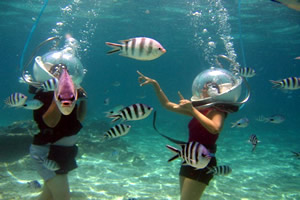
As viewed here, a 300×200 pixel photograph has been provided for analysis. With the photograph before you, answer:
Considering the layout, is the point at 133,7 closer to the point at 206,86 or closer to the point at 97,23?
the point at 97,23

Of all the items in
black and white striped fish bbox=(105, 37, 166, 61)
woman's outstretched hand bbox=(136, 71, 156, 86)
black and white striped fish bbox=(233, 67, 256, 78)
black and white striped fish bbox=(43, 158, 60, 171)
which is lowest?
black and white striped fish bbox=(43, 158, 60, 171)

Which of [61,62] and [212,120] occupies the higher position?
[61,62]

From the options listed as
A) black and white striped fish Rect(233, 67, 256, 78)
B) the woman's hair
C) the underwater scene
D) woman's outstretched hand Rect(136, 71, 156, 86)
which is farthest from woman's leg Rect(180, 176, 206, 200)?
black and white striped fish Rect(233, 67, 256, 78)

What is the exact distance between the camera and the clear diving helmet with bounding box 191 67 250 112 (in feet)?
10.8

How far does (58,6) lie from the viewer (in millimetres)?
25297

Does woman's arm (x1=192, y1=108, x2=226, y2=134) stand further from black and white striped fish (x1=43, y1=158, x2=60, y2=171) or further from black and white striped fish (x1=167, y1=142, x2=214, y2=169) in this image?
black and white striped fish (x1=43, y1=158, x2=60, y2=171)

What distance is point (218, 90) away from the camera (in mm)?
3666

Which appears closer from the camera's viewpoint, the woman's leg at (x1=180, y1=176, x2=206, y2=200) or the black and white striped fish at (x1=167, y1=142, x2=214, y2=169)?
the black and white striped fish at (x1=167, y1=142, x2=214, y2=169)

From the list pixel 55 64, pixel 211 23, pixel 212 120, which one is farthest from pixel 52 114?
pixel 211 23

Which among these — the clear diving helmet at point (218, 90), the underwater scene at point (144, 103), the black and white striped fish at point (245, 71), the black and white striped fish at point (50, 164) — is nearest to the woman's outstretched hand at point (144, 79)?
the underwater scene at point (144, 103)

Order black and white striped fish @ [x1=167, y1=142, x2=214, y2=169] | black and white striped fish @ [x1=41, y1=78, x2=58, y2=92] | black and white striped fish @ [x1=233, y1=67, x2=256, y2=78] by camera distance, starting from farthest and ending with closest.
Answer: black and white striped fish @ [x1=233, y1=67, x2=256, y2=78]
black and white striped fish @ [x1=41, y1=78, x2=58, y2=92]
black and white striped fish @ [x1=167, y1=142, x2=214, y2=169]

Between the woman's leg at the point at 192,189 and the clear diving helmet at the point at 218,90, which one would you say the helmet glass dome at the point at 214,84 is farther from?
the woman's leg at the point at 192,189

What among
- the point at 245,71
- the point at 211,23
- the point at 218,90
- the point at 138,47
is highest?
the point at 211,23

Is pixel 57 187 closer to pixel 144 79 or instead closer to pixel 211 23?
pixel 144 79
